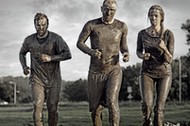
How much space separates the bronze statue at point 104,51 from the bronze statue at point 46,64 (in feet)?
2.10

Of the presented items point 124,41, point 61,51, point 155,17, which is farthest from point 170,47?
point 61,51

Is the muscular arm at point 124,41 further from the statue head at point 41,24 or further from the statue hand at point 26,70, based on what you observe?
the statue hand at point 26,70

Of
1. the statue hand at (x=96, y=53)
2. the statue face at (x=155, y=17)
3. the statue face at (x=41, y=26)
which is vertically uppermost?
the statue face at (x=155, y=17)

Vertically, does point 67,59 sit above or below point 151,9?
below

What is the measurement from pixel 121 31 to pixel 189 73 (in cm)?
6188

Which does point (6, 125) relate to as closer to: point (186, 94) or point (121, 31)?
point (121, 31)

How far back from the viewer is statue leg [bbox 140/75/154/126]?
10.3m

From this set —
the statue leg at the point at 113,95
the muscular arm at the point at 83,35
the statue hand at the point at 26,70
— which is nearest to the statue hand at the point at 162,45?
the statue leg at the point at 113,95

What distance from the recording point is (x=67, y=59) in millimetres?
10227

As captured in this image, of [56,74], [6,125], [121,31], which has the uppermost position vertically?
[121,31]

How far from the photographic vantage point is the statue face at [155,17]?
404 inches

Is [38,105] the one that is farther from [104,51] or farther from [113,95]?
[104,51]

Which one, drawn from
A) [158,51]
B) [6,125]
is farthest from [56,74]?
[6,125]

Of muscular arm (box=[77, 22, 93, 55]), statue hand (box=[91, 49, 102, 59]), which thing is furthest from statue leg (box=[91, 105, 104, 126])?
muscular arm (box=[77, 22, 93, 55])
